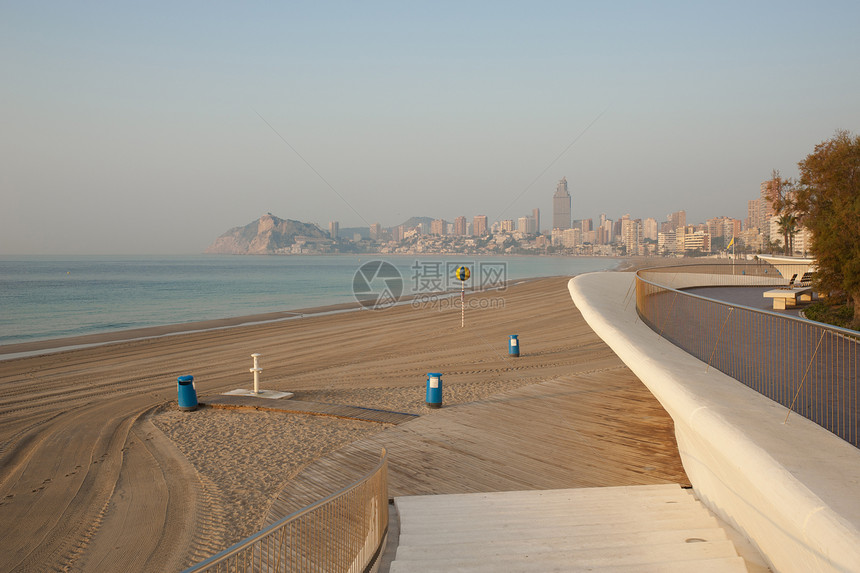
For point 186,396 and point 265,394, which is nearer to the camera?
point 186,396

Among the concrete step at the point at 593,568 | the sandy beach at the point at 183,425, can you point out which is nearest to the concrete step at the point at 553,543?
the concrete step at the point at 593,568

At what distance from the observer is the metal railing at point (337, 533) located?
3.51 m

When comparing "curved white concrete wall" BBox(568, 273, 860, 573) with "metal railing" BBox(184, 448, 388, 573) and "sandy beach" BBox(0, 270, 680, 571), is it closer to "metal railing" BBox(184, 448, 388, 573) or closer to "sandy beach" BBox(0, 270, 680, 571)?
"metal railing" BBox(184, 448, 388, 573)

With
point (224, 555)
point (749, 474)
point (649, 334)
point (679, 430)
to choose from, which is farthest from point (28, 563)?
point (649, 334)

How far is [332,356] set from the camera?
18391 mm

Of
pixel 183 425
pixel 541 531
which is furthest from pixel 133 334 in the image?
pixel 541 531

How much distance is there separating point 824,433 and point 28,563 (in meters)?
7.81

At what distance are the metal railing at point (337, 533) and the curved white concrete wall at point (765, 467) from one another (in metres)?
2.76

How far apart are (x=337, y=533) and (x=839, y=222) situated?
62.6 ft

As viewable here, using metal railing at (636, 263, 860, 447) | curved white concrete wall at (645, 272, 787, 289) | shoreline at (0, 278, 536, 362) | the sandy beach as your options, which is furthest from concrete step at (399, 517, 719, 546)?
shoreline at (0, 278, 536, 362)

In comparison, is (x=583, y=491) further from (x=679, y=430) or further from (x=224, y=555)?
(x=224, y=555)

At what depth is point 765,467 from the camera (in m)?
3.36

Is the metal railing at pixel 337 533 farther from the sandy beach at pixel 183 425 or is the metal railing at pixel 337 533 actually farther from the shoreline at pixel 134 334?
the shoreline at pixel 134 334

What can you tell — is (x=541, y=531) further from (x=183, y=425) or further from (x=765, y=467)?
(x=183, y=425)
